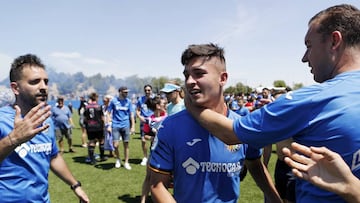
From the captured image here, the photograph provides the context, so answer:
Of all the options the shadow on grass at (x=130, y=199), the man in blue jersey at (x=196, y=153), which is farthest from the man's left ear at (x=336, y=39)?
the shadow on grass at (x=130, y=199)

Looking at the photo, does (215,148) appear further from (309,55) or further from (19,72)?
(19,72)

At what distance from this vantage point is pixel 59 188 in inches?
311

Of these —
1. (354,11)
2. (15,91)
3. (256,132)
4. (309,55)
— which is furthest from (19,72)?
(354,11)

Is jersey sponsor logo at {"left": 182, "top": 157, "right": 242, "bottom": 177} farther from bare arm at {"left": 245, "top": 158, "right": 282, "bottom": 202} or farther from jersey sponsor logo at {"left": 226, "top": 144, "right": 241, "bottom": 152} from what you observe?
bare arm at {"left": 245, "top": 158, "right": 282, "bottom": 202}

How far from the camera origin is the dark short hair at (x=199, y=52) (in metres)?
2.35

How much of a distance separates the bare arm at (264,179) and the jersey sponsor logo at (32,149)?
206 centimetres

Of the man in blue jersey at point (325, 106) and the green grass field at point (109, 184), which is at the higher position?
the man in blue jersey at point (325, 106)

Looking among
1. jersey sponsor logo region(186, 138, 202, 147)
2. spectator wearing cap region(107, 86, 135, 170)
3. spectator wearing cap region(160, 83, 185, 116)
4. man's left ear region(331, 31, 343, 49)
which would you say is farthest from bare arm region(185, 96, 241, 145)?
spectator wearing cap region(107, 86, 135, 170)

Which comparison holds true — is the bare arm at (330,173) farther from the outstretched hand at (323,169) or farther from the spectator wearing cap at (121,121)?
the spectator wearing cap at (121,121)

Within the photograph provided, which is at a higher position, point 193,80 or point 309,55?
point 309,55

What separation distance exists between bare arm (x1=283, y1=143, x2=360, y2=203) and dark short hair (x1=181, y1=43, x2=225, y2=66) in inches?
42.5

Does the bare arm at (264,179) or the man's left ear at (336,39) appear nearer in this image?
the man's left ear at (336,39)

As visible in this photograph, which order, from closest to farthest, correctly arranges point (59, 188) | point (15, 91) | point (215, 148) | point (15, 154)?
1. point (215, 148)
2. point (15, 154)
3. point (15, 91)
4. point (59, 188)

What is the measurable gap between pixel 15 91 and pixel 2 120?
13.0 inches
